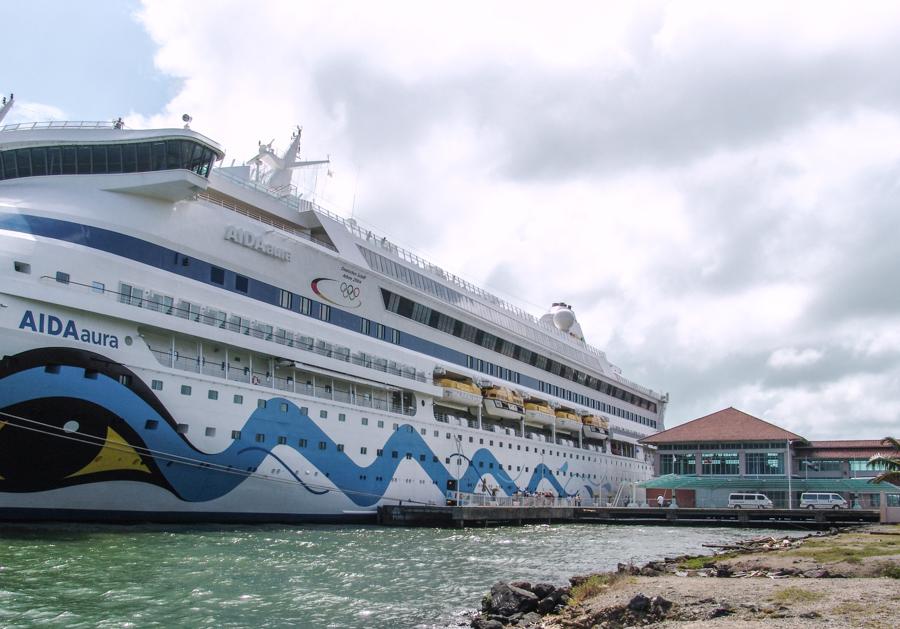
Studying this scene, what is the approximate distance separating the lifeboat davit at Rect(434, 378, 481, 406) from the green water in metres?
10.3

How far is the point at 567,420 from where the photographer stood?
45.5m

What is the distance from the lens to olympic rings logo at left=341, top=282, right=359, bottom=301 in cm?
Result: 3064

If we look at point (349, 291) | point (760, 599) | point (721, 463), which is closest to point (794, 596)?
point (760, 599)

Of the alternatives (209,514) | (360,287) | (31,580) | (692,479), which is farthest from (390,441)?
(692,479)

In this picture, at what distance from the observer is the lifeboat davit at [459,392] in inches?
1354

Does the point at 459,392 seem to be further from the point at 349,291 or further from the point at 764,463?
the point at 764,463

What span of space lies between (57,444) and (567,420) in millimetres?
31697

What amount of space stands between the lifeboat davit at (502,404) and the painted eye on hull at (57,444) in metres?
20.7

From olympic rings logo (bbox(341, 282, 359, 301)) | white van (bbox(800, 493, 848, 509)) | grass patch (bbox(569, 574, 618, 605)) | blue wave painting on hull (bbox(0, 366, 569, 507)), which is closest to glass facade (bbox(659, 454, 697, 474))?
white van (bbox(800, 493, 848, 509))

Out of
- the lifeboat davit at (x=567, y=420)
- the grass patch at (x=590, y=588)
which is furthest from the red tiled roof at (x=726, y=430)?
the grass patch at (x=590, y=588)

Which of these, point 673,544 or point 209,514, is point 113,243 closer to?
point 209,514

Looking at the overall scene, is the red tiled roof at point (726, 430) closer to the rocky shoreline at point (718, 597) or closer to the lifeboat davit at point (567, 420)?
the lifeboat davit at point (567, 420)

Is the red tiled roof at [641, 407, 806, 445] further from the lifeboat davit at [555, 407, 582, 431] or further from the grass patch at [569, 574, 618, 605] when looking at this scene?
the grass patch at [569, 574, 618, 605]

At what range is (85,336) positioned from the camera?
1995cm
